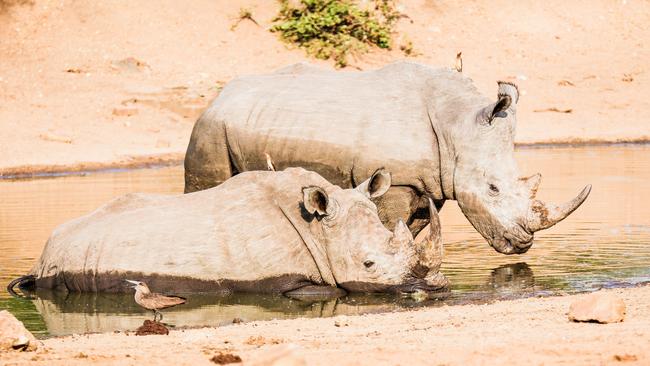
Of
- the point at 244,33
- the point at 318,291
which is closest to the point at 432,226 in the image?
the point at 318,291

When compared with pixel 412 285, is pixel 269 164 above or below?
above

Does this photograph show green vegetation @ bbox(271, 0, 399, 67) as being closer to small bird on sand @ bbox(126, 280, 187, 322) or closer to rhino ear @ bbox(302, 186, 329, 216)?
rhino ear @ bbox(302, 186, 329, 216)

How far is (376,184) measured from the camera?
9.88m

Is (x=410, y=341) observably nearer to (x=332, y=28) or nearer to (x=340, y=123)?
(x=340, y=123)

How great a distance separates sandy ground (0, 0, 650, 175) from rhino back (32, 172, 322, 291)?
910cm

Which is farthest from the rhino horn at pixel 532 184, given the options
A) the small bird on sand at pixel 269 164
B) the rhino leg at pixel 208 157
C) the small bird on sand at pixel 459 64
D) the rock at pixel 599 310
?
the rock at pixel 599 310

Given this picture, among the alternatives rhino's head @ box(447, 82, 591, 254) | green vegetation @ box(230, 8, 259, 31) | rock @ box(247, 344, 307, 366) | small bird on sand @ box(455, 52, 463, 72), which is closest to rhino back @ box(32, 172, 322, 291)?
rhino's head @ box(447, 82, 591, 254)

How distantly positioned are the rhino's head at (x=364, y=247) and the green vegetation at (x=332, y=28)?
14494 millimetres

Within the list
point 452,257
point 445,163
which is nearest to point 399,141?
point 445,163

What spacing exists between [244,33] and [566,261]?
50.8ft

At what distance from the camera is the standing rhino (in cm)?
1045

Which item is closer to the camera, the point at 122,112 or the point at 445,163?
the point at 445,163

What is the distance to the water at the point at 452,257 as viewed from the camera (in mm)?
9117

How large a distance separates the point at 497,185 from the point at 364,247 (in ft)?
5.20
